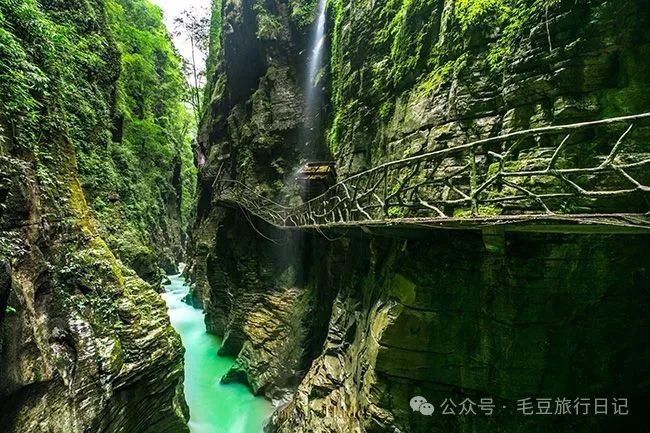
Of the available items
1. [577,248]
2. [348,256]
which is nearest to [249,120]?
[348,256]

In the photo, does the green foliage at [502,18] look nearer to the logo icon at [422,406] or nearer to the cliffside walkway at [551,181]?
the cliffside walkway at [551,181]

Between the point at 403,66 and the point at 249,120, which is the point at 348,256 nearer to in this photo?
the point at 403,66

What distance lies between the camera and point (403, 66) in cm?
673

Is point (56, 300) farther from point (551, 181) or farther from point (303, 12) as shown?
→ point (303, 12)

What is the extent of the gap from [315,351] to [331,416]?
3.84 meters

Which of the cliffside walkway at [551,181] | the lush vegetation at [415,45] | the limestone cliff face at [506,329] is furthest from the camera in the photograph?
the lush vegetation at [415,45]

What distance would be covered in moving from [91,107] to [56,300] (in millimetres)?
7142

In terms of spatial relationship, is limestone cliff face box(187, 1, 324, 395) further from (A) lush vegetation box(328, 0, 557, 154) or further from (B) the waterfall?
(A) lush vegetation box(328, 0, 557, 154)

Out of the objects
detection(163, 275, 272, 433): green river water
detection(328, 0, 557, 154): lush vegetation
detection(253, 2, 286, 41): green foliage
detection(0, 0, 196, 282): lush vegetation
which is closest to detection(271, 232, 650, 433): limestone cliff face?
detection(328, 0, 557, 154): lush vegetation

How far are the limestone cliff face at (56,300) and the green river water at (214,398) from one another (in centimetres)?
296

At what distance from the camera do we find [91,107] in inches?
377

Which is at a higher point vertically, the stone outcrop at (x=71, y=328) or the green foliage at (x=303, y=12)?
the green foliage at (x=303, y=12)

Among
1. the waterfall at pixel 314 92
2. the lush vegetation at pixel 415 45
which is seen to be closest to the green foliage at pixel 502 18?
the lush vegetation at pixel 415 45

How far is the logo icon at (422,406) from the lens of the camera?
5176 mm
